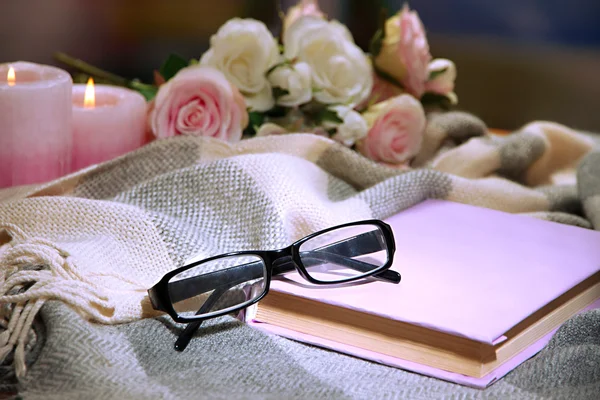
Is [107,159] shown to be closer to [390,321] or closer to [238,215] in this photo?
[238,215]

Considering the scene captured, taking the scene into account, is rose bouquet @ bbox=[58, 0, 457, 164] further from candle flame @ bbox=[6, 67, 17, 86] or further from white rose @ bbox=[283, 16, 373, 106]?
candle flame @ bbox=[6, 67, 17, 86]

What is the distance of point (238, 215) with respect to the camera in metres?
0.63

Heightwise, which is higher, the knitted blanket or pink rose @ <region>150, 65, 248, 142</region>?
pink rose @ <region>150, 65, 248, 142</region>

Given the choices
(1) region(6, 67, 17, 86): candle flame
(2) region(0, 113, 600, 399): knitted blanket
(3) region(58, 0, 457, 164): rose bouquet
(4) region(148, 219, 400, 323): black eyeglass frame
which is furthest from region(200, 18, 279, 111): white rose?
(4) region(148, 219, 400, 323): black eyeglass frame

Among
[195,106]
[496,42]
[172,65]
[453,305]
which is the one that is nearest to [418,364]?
[453,305]

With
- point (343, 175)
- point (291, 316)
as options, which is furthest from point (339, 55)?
point (291, 316)

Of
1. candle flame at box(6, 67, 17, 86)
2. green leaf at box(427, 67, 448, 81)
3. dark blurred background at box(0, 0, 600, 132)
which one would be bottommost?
dark blurred background at box(0, 0, 600, 132)

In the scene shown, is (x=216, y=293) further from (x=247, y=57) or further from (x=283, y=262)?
(x=247, y=57)

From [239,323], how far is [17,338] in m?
0.14

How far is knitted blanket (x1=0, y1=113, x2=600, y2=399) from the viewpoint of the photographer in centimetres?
45

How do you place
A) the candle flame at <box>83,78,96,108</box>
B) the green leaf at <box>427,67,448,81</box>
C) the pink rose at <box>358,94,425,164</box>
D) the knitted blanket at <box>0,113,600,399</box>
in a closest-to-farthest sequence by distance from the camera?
the knitted blanket at <box>0,113,600,399</box>, the candle flame at <box>83,78,96,108</box>, the pink rose at <box>358,94,425,164</box>, the green leaf at <box>427,67,448,81</box>

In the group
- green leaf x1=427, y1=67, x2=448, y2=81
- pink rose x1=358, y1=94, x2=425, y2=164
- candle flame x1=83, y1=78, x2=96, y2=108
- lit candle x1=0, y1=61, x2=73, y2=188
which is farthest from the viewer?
green leaf x1=427, y1=67, x2=448, y2=81

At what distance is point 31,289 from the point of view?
492mm

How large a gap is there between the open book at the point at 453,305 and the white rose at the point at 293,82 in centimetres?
25
